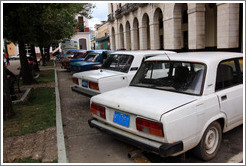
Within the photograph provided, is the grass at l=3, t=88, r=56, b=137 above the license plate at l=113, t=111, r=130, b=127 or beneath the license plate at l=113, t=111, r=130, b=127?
beneath

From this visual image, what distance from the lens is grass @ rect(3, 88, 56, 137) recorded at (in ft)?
16.7

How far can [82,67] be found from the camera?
11.2m

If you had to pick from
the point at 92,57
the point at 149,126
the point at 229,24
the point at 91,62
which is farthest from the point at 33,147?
the point at 229,24

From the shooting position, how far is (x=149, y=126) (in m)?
3.17

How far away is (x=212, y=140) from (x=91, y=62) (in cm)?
890

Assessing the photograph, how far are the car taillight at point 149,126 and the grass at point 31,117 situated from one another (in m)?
2.80

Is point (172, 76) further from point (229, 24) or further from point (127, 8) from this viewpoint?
point (127, 8)

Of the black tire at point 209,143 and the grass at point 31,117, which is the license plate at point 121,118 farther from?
the grass at point 31,117

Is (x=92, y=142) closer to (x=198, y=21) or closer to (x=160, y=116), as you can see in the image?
(x=160, y=116)

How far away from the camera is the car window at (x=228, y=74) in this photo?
3805 mm

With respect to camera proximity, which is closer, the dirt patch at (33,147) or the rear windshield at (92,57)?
the dirt patch at (33,147)

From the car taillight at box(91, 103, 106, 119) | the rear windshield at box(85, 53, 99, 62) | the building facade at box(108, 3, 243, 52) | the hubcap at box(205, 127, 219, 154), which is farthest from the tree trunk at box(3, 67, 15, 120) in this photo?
the building facade at box(108, 3, 243, 52)

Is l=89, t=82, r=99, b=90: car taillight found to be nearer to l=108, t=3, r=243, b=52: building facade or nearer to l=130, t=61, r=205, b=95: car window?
l=130, t=61, r=205, b=95: car window

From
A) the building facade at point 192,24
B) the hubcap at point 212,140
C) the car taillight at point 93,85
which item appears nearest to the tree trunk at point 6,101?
the car taillight at point 93,85
